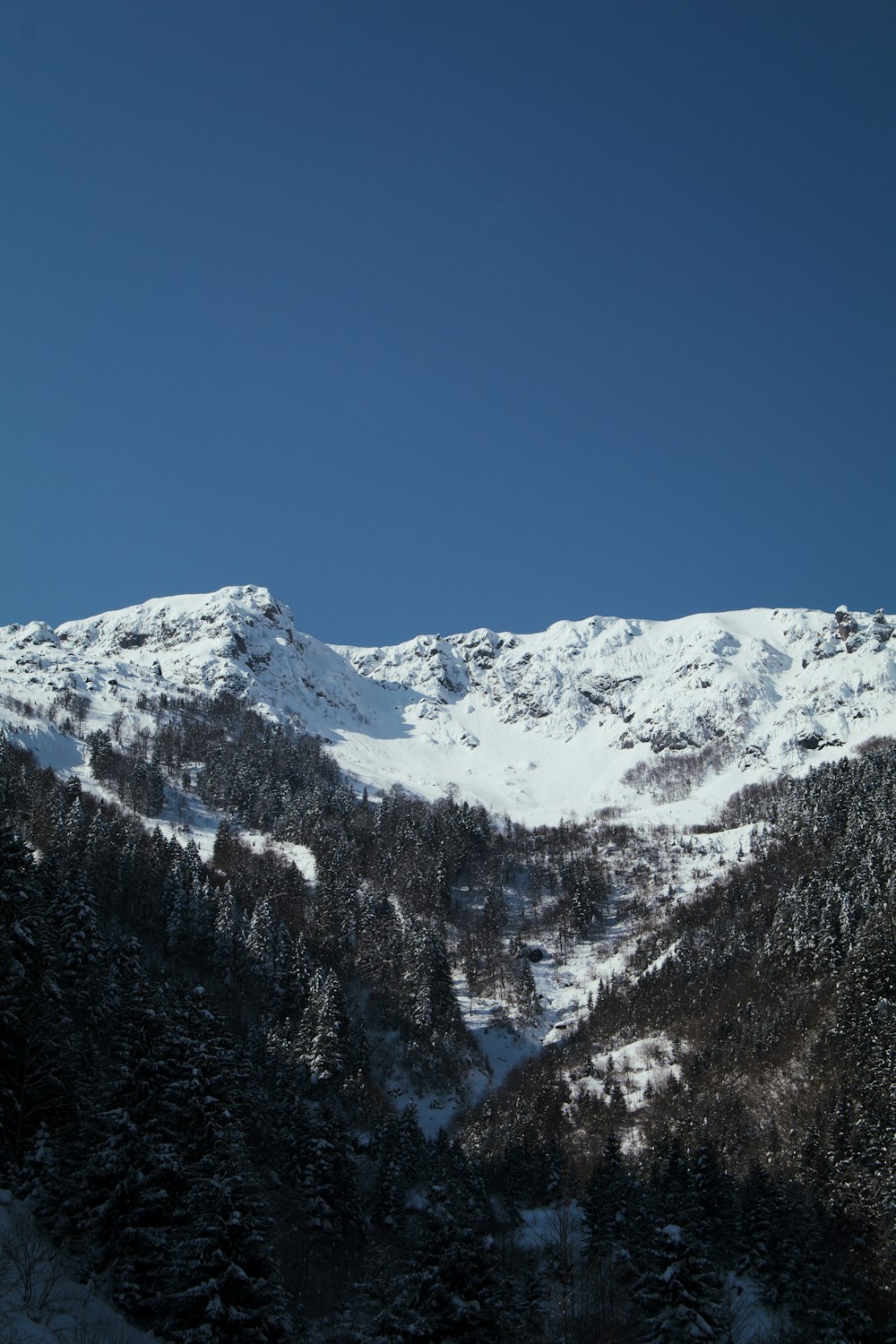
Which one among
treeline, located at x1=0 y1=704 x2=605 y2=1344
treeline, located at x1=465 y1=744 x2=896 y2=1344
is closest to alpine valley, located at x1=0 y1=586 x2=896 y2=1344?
treeline, located at x1=0 y1=704 x2=605 y2=1344

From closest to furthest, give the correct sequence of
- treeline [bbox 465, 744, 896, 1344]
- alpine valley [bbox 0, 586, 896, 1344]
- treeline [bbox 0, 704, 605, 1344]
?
1. treeline [bbox 0, 704, 605, 1344]
2. alpine valley [bbox 0, 586, 896, 1344]
3. treeline [bbox 465, 744, 896, 1344]

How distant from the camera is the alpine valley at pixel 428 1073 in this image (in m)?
30.6

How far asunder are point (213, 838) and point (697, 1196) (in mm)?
119398

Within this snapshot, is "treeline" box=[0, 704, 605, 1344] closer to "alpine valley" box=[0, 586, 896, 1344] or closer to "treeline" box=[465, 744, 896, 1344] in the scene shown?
"alpine valley" box=[0, 586, 896, 1344]

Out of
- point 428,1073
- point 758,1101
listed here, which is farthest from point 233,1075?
point 758,1101

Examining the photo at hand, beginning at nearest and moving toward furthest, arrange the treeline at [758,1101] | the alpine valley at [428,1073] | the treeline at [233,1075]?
the treeline at [233,1075]
the alpine valley at [428,1073]
the treeline at [758,1101]

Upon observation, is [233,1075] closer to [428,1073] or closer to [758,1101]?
[428,1073]

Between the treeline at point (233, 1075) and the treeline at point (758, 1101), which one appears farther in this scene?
the treeline at point (758, 1101)

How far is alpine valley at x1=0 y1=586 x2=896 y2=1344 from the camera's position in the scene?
3064cm

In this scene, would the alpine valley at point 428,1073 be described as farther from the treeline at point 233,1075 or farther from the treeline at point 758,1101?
the treeline at point 758,1101

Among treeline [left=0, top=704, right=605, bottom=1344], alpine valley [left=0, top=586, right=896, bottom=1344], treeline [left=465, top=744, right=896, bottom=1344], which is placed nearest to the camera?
treeline [left=0, top=704, right=605, bottom=1344]

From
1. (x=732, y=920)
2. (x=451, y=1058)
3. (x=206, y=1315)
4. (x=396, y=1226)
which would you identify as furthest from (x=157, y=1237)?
(x=732, y=920)

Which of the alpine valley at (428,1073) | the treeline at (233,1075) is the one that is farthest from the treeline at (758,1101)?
the treeline at (233,1075)

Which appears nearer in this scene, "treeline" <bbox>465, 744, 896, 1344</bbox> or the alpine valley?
the alpine valley
